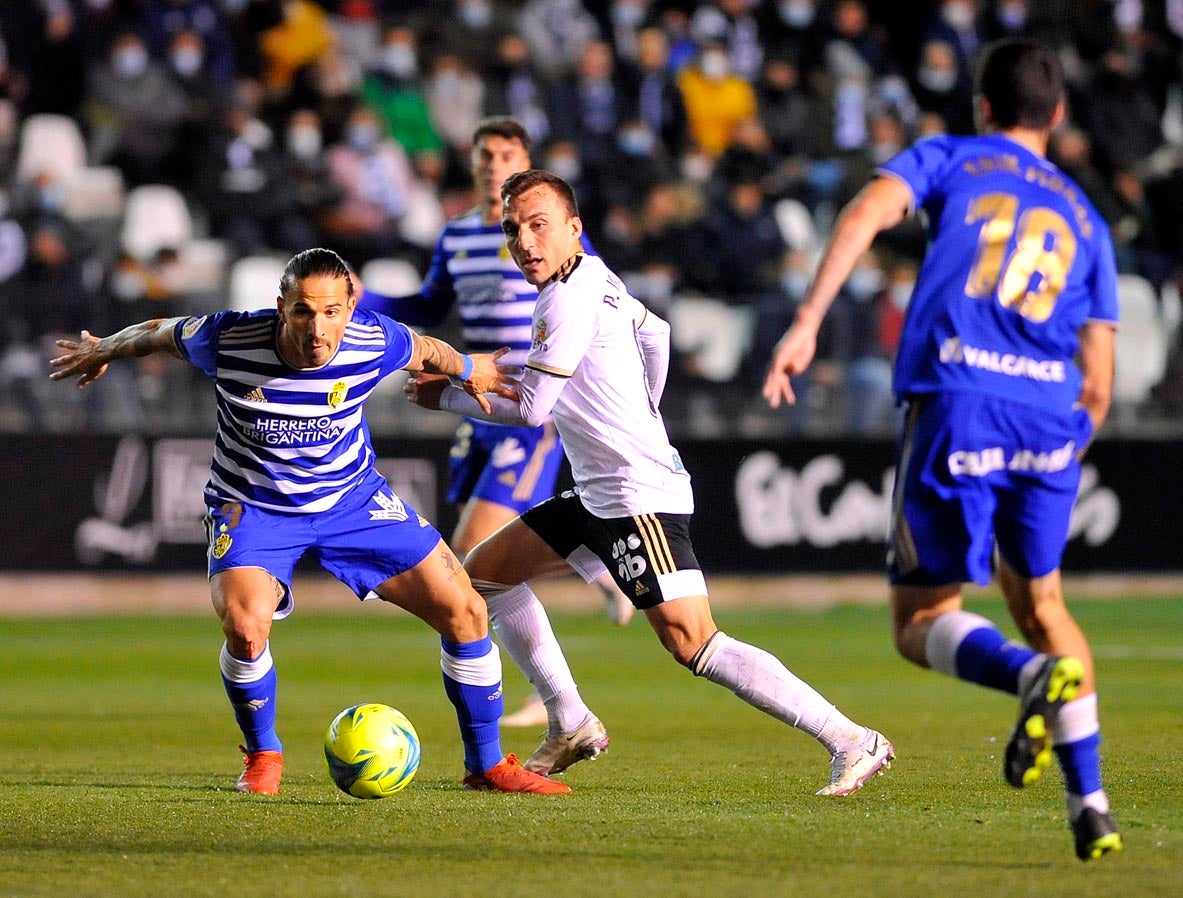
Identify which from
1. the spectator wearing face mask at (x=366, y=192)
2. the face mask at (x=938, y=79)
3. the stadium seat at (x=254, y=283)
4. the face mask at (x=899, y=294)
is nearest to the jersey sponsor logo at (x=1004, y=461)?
the stadium seat at (x=254, y=283)

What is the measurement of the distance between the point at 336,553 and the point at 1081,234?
9.69ft

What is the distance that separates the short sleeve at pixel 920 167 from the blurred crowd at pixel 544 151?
10.7 m

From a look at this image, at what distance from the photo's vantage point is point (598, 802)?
647 centimetres

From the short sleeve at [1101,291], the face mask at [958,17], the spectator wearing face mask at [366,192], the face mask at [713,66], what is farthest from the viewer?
the face mask at [958,17]

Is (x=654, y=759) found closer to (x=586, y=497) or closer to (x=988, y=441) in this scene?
(x=586, y=497)

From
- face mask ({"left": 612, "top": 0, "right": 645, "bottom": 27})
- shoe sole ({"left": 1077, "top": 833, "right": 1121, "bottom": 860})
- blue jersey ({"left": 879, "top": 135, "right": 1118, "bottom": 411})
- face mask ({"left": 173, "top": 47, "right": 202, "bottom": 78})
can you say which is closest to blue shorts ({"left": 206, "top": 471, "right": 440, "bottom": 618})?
blue jersey ({"left": 879, "top": 135, "right": 1118, "bottom": 411})

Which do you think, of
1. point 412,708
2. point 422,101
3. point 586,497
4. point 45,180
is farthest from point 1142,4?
point 586,497

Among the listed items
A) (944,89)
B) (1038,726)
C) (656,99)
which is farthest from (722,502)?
(1038,726)

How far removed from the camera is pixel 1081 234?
5.25m

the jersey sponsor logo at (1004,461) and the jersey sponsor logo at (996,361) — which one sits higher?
the jersey sponsor logo at (996,361)

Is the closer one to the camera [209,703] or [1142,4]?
[209,703]

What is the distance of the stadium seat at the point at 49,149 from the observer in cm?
1778

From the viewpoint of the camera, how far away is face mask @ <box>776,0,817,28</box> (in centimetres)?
2188

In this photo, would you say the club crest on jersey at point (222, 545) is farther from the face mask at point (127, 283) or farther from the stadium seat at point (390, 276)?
the stadium seat at point (390, 276)
